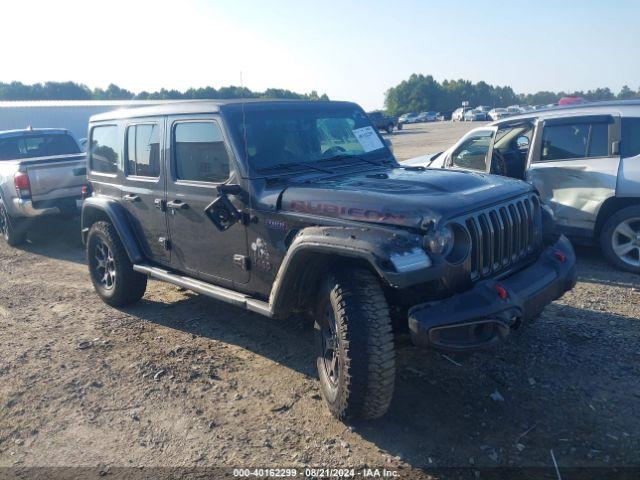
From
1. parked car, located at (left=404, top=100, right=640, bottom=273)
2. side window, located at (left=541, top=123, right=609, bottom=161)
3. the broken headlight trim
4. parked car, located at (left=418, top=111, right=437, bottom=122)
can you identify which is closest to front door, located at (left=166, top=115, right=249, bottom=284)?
the broken headlight trim

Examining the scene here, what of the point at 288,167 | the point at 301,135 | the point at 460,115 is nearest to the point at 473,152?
the point at 301,135

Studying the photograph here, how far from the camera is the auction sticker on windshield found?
4914 millimetres

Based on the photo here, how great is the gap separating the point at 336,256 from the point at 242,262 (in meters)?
0.93

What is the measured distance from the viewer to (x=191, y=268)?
4781 mm

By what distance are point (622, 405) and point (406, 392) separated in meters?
1.36

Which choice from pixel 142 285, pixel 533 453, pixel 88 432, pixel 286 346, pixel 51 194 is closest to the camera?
pixel 533 453

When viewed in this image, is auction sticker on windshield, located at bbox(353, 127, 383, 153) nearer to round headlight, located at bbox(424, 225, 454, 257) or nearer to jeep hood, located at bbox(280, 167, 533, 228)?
jeep hood, located at bbox(280, 167, 533, 228)

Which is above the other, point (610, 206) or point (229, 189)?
point (229, 189)

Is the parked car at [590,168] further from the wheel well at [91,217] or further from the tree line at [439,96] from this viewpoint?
the tree line at [439,96]

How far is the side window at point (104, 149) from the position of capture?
18.4 ft

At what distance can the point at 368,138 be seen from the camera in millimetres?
5004

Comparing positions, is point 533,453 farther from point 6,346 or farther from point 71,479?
point 6,346

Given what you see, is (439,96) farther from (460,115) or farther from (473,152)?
(473,152)

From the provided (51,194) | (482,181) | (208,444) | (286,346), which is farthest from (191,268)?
(51,194)
